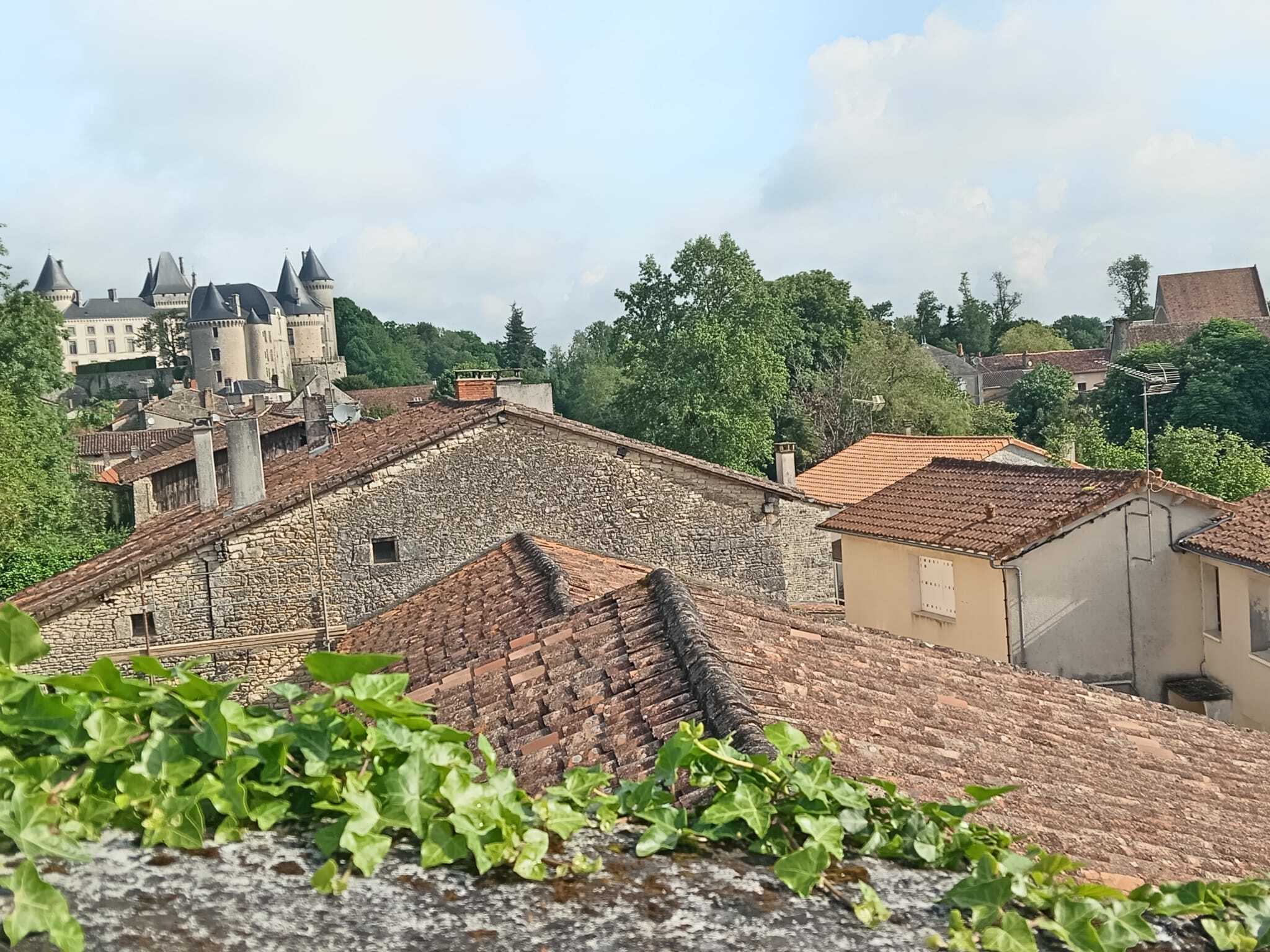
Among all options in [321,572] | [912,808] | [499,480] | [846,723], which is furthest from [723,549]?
[912,808]

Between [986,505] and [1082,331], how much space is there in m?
132

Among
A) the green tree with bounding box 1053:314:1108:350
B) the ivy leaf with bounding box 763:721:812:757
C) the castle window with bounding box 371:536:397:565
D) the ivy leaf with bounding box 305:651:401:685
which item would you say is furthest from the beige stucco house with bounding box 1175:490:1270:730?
the green tree with bounding box 1053:314:1108:350

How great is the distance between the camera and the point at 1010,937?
7.71ft

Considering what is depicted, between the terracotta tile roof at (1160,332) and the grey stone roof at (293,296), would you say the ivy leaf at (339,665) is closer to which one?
the terracotta tile roof at (1160,332)

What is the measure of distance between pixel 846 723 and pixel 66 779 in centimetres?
524

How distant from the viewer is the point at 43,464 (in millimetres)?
37594

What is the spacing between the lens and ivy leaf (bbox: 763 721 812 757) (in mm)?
2908

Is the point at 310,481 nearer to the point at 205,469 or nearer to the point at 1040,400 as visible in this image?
the point at 205,469

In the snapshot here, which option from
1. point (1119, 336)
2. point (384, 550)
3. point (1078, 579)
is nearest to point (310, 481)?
point (384, 550)

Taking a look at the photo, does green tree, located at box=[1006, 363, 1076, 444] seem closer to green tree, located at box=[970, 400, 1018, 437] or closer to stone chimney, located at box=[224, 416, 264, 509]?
green tree, located at box=[970, 400, 1018, 437]

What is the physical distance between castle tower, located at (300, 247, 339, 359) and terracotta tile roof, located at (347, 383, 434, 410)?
1873 inches

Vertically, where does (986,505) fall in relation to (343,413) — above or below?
below

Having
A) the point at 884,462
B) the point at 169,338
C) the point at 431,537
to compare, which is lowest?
the point at 884,462

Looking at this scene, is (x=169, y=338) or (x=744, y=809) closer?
(x=744, y=809)
